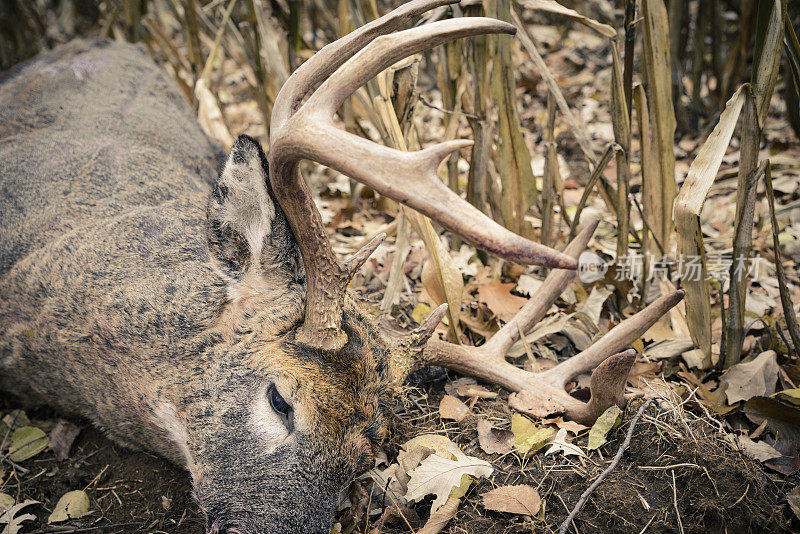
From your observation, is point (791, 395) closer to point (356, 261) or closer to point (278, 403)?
point (356, 261)

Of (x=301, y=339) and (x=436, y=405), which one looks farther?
(x=436, y=405)

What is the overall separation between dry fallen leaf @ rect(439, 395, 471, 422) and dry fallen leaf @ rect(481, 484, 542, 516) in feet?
1.60

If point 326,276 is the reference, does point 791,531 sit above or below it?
below

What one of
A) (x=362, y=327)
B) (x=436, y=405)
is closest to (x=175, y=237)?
(x=362, y=327)

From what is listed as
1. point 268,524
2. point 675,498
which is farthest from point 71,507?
point 675,498

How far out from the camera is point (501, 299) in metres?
3.42

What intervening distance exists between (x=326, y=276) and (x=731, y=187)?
10.6 feet

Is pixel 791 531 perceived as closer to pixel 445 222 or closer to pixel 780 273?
pixel 780 273

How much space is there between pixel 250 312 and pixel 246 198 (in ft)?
1.40

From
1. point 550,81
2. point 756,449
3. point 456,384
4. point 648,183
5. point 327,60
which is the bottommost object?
point 756,449

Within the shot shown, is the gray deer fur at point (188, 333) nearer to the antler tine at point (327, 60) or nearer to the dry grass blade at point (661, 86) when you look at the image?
the antler tine at point (327, 60)

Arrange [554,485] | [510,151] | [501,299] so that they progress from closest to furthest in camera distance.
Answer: [554,485] → [501,299] → [510,151]

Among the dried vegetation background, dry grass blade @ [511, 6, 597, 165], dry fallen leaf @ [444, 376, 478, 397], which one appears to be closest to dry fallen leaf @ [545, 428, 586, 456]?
the dried vegetation background

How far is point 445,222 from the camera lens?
5.16 feet
